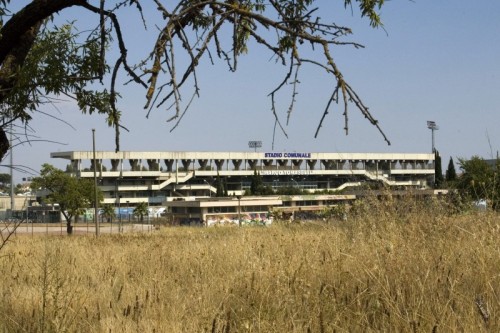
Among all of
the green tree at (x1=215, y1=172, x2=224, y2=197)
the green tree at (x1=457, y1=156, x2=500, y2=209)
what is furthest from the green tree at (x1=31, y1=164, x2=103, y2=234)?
the green tree at (x1=457, y1=156, x2=500, y2=209)

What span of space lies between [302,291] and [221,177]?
10147cm

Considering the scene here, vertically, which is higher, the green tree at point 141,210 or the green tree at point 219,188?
the green tree at point 219,188

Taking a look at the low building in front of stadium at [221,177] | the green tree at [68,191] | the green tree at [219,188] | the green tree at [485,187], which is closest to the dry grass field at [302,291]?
the green tree at [485,187]

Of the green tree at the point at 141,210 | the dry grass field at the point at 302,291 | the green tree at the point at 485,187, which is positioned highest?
the green tree at the point at 485,187

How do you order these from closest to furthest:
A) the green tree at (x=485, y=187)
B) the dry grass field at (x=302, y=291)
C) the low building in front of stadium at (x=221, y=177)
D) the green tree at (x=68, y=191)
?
1. the dry grass field at (x=302, y=291)
2. the green tree at (x=485, y=187)
3. the green tree at (x=68, y=191)
4. the low building in front of stadium at (x=221, y=177)

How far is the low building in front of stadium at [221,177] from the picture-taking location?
8350 centimetres

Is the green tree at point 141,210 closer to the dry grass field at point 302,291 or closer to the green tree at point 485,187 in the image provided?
the green tree at point 485,187

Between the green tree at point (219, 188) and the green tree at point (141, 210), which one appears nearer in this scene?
the green tree at point (141, 210)

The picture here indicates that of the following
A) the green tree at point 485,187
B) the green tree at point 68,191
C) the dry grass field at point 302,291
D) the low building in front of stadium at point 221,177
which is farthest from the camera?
the low building in front of stadium at point 221,177

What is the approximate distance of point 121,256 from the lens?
876 centimetres

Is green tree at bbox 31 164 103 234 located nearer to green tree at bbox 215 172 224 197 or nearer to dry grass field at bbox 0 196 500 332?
green tree at bbox 215 172 224 197

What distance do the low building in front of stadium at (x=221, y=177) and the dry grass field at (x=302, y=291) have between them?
7047cm

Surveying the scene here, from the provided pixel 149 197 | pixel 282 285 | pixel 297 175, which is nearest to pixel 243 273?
pixel 282 285

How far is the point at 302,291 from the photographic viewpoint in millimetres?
4309
